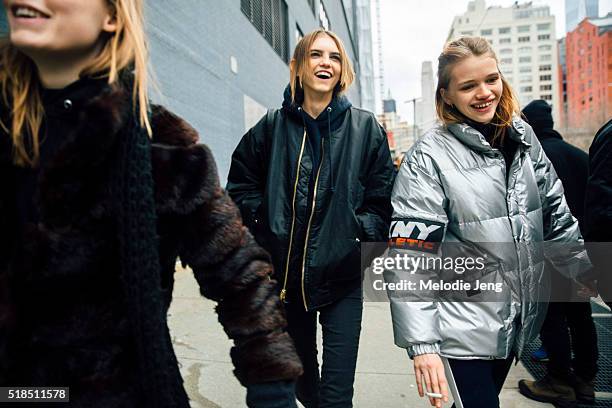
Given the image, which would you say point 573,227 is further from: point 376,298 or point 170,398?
point 376,298

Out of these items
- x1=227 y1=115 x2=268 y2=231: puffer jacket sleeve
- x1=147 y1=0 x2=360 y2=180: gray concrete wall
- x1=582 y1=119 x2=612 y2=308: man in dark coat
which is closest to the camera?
x1=582 y1=119 x2=612 y2=308: man in dark coat

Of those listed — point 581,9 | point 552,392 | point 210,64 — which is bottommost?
point 552,392

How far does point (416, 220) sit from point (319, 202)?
0.60 metres

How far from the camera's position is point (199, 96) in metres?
8.10

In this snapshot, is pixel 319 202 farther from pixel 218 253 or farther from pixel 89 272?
pixel 89 272

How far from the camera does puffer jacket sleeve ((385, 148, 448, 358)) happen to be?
1.94 meters

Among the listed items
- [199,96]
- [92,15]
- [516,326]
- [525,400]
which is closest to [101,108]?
[92,15]

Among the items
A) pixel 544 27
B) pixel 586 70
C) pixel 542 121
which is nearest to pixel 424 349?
pixel 542 121

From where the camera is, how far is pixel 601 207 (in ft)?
7.59

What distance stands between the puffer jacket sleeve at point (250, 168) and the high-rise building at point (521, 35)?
4732 inches

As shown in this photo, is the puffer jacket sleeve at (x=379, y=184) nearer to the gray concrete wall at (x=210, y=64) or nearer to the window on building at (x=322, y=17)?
the gray concrete wall at (x=210, y=64)

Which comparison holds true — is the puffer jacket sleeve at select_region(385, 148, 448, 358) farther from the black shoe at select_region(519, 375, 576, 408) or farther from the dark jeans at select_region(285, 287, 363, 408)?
the black shoe at select_region(519, 375, 576, 408)

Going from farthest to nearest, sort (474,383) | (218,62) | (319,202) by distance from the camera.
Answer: (218,62)
(319,202)
(474,383)

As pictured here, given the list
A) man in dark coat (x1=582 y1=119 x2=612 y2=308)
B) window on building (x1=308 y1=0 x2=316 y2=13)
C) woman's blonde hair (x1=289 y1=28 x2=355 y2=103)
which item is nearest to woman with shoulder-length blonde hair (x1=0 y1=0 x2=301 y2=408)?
woman's blonde hair (x1=289 y1=28 x2=355 y2=103)
